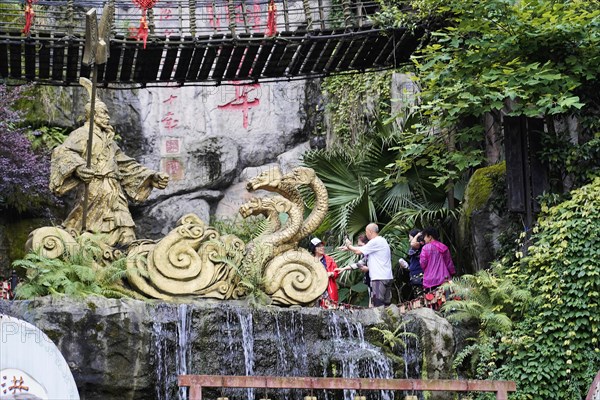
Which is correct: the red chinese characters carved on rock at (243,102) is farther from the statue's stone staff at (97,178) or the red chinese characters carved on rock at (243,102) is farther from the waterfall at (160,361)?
the waterfall at (160,361)

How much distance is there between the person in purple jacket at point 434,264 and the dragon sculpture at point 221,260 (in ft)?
5.76

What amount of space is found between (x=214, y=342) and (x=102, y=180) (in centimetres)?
274

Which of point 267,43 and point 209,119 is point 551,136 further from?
point 209,119

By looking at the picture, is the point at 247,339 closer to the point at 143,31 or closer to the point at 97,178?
the point at 97,178

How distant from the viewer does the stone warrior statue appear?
46.7 feet

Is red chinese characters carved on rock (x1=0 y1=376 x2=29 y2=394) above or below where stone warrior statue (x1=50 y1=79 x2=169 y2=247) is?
below

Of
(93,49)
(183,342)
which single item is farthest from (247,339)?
(93,49)

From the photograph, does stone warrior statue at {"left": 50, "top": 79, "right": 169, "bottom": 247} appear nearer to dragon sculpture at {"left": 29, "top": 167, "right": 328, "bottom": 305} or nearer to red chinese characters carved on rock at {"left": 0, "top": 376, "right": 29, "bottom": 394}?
dragon sculpture at {"left": 29, "top": 167, "right": 328, "bottom": 305}

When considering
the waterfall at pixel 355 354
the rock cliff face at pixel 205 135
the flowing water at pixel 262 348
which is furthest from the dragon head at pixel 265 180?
the rock cliff face at pixel 205 135

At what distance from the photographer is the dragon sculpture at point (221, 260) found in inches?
535

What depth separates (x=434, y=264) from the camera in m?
15.4

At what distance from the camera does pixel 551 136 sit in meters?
15.5

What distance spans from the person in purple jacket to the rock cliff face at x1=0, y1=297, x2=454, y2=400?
149 centimetres

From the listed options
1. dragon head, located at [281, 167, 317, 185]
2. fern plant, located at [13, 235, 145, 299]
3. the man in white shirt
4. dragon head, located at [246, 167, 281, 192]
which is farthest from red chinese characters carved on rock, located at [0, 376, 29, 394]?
the man in white shirt
